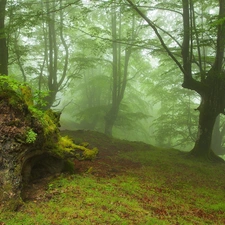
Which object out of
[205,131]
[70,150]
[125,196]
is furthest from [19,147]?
[205,131]

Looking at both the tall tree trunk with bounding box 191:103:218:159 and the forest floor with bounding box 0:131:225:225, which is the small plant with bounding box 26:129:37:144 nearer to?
the forest floor with bounding box 0:131:225:225

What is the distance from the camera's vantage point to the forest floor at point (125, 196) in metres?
3.34

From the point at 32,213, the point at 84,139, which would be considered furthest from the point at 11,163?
the point at 84,139

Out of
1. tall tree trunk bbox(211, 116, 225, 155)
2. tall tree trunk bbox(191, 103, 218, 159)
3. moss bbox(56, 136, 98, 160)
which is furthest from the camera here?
tall tree trunk bbox(211, 116, 225, 155)

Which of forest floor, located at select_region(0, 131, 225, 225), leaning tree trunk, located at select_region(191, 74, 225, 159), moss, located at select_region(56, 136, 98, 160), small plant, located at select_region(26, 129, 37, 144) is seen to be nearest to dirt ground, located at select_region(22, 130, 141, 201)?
forest floor, located at select_region(0, 131, 225, 225)

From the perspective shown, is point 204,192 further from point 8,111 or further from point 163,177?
point 8,111

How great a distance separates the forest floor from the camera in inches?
131

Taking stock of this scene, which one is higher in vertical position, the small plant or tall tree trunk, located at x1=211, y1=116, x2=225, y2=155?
the small plant

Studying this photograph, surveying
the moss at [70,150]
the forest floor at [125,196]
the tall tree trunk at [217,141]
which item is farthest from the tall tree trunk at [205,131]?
the tall tree trunk at [217,141]

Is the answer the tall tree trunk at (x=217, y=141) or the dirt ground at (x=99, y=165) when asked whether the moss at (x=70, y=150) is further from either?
the tall tree trunk at (x=217, y=141)

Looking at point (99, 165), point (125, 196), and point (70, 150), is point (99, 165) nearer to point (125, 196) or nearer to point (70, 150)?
point (70, 150)

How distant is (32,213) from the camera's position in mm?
3328

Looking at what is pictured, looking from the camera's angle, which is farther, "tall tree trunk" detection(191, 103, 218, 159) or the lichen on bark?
"tall tree trunk" detection(191, 103, 218, 159)

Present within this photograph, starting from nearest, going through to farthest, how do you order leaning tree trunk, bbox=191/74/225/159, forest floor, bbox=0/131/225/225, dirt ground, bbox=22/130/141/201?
forest floor, bbox=0/131/225/225, dirt ground, bbox=22/130/141/201, leaning tree trunk, bbox=191/74/225/159
